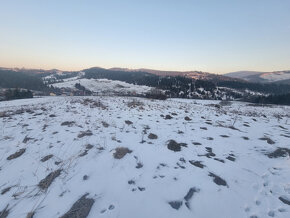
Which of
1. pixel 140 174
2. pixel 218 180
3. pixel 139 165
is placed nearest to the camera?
pixel 218 180

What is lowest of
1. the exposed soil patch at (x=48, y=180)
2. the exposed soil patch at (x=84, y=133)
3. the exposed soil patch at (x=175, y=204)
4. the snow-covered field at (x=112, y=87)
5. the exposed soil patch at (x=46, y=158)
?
the snow-covered field at (x=112, y=87)

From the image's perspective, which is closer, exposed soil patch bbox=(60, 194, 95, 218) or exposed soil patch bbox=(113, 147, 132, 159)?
exposed soil patch bbox=(60, 194, 95, 218)

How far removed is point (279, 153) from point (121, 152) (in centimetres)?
588

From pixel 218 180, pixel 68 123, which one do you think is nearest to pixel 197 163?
pixel 218 180

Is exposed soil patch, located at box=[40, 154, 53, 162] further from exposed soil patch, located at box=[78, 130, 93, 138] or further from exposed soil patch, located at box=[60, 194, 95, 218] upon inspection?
exposed soil patch, located at box=[60, 194, 95, 218]

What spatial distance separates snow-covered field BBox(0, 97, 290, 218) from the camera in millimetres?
2770

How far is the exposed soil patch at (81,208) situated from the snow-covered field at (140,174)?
0.07ft

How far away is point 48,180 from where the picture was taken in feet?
11.2

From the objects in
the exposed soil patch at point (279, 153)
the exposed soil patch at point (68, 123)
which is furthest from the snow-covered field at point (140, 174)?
the exposed soil patch at point (68, 123)

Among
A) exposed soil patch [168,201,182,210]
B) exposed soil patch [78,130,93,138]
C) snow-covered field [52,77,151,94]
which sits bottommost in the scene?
snow-covered field [52,77,151,94]

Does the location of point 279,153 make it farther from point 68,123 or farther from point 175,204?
point 68,123

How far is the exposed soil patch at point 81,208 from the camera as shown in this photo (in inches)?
102

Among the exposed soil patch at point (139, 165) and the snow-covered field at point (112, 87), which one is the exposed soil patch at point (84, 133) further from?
the snow-covered field at point (112, 87)

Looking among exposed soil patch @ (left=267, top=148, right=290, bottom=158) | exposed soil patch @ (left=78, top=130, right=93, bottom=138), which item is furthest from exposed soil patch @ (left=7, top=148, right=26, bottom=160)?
exposed soil patch @ (left=267, top=148, right=290, bottom=158)
